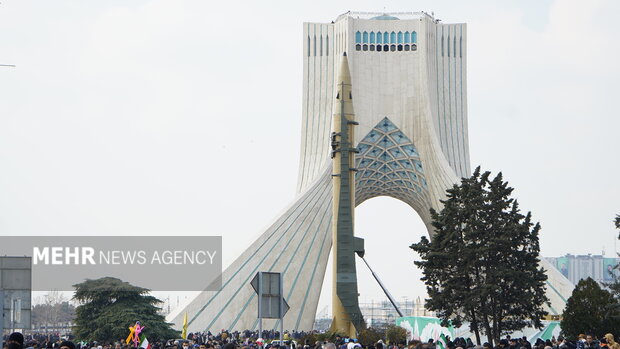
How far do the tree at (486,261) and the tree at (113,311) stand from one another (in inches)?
400

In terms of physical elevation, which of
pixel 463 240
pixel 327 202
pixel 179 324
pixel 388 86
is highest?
pixel 388 86

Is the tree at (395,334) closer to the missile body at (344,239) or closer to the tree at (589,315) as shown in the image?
the missile body at (344,239)

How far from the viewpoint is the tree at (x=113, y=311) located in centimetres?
3347

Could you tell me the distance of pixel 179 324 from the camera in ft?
136

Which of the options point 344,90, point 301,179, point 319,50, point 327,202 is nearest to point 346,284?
point 344,90

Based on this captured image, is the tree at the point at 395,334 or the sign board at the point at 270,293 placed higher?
the sign board at the point at 270,293

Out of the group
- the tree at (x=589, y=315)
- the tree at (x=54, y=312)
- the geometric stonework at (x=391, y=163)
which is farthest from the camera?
the tree at (x=54, y=312)

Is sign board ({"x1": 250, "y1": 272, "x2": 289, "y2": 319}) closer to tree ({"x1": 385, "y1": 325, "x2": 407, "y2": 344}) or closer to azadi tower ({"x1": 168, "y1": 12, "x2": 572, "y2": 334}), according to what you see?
tree ({"x1": 385, "y1": 325, "x2": 407, "y2": 344})

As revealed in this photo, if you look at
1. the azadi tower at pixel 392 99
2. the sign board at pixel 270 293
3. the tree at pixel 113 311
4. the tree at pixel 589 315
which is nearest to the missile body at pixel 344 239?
the tree at pixel 113 311

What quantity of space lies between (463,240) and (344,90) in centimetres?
976

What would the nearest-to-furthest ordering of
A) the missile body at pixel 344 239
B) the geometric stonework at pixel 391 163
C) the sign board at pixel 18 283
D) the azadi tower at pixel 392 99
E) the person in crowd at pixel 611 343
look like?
the sign board at pixel 18 283
the person in crowd at pixel 611 343
the missile body at pixel 344 239
the azadi tower at pixel 392 99
the geometric stonework at pixel 391 163

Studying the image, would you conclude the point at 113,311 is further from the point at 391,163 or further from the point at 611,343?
the point at 391,163

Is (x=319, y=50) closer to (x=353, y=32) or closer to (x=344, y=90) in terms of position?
(x=353, y=32)

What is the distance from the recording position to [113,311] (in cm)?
3403
